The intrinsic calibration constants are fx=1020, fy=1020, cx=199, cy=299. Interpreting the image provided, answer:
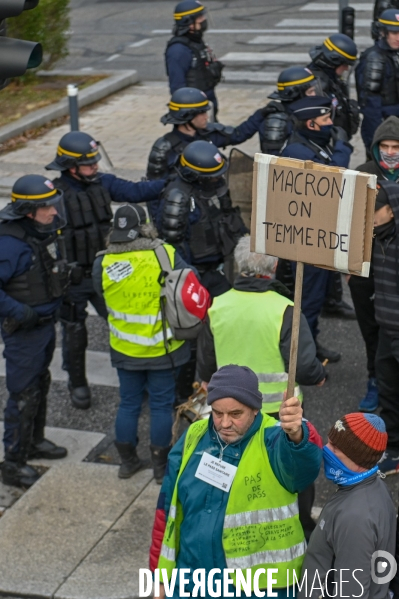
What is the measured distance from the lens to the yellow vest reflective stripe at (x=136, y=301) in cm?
635

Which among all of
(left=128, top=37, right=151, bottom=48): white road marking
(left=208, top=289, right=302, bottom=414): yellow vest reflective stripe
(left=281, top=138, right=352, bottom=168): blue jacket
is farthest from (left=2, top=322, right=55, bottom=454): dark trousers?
(left=128, top=37, right=151, bottom=48): white road marking

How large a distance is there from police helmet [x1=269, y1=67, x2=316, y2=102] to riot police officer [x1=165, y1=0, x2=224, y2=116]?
294 centimetres

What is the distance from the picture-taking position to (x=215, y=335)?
5.54 meters

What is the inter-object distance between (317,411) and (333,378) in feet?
1.82

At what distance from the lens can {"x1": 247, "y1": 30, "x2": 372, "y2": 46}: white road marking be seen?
19.1 metres

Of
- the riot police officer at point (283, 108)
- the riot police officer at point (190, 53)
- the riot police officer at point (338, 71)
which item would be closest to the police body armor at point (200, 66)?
the riot police officer at point (190, 53)

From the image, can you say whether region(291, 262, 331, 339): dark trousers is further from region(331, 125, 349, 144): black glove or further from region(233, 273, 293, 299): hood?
region(233, 273, 293, 299): hood

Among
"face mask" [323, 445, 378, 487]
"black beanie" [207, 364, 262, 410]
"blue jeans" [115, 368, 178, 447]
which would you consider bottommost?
"blue jeans" [115, 368, 178, 447]

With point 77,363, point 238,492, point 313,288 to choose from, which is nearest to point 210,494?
point 238,492

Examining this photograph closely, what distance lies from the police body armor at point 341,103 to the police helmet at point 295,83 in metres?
0.61

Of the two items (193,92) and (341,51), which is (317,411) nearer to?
(193,92)

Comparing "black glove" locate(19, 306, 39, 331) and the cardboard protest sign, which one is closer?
the cardboard protest sign

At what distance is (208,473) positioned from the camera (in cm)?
412

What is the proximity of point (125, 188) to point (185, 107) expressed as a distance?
119 centimetres
